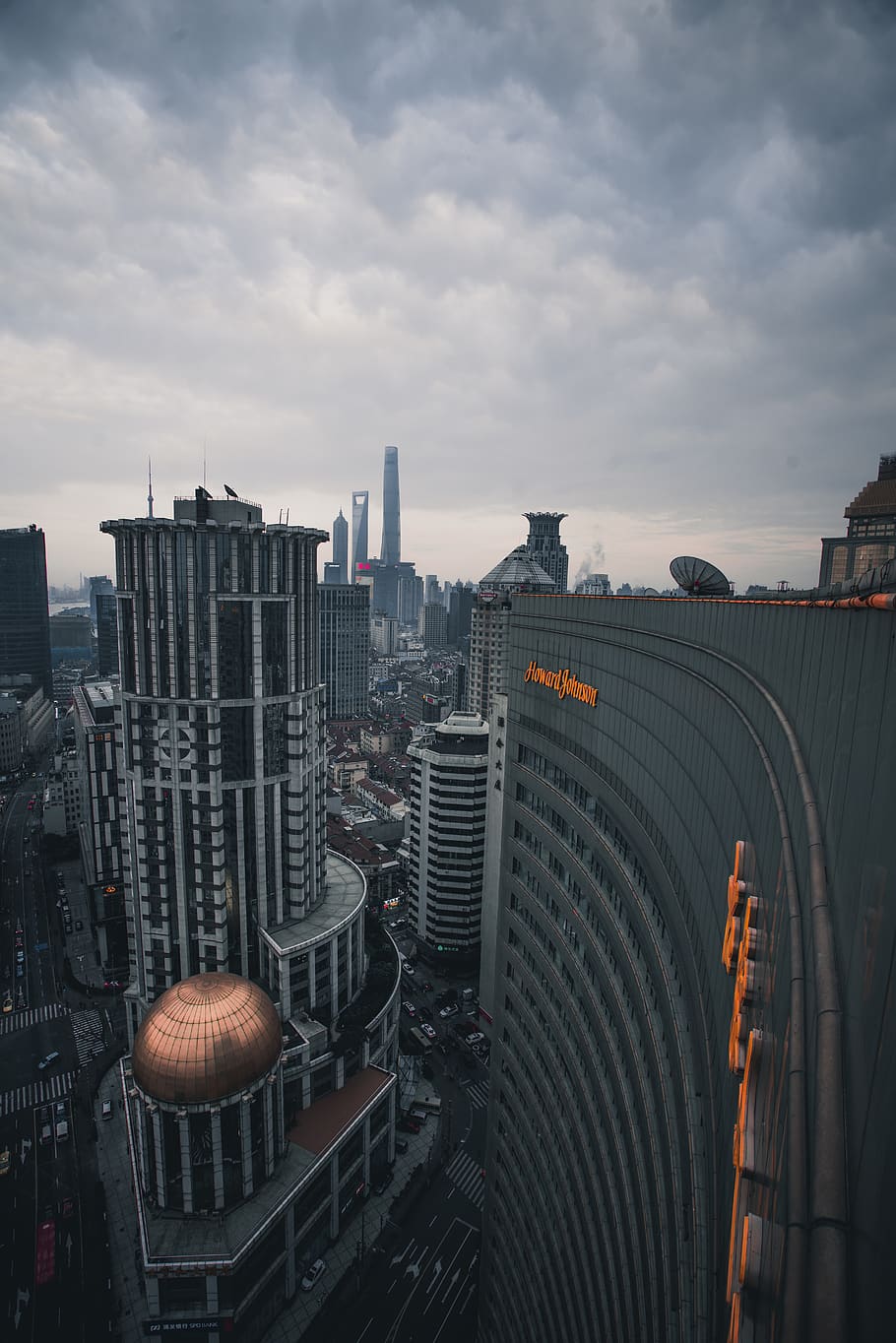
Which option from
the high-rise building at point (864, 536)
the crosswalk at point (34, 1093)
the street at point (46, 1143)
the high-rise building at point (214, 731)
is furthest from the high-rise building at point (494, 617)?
the high-rise building at point (864, 536)

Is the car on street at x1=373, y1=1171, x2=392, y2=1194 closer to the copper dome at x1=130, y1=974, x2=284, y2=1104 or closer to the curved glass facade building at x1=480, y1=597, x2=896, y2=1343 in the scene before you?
the curved glass facade building at x1=480, y1=597, x2=896, y2=1343

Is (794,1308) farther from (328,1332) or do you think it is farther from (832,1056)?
(328,1332)

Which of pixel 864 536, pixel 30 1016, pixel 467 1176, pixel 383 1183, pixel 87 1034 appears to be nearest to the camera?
pixel 864 536

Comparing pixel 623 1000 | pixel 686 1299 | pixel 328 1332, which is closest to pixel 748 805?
pixel 686 1299

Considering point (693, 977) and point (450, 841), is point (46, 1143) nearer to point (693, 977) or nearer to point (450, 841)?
point (450, 841)

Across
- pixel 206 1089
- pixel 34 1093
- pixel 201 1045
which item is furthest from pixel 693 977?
pixel 34 1093

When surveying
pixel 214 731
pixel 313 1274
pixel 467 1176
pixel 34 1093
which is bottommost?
pixel 467 1176
